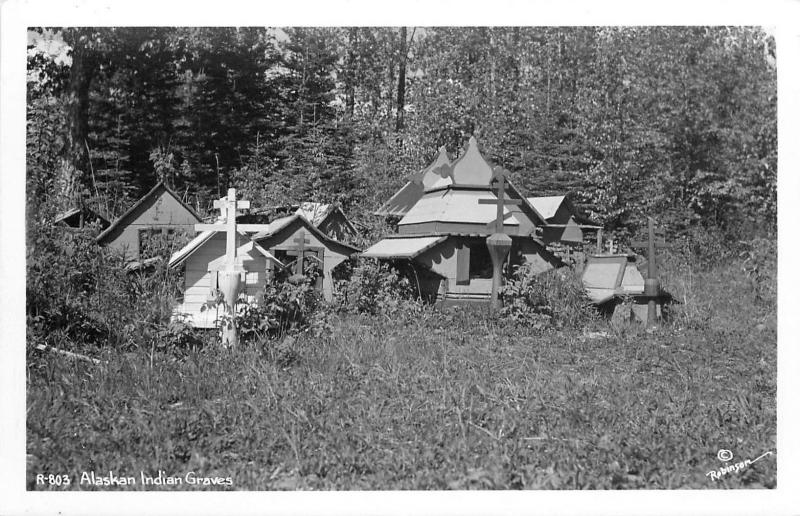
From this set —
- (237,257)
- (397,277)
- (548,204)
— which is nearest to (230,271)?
(237,257)

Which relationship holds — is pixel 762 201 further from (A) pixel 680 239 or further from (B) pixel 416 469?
(B) pixel 416 469

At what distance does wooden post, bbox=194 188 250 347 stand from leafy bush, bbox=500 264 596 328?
1883 millimetres

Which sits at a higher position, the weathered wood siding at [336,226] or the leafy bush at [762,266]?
the weathered wood siding at [336,226]

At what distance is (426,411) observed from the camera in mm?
3502

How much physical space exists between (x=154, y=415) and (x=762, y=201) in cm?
362

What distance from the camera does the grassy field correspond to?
3166mm

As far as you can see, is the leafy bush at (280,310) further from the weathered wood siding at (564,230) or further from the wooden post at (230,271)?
the weathered wood siding at (564,230)

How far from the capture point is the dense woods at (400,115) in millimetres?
3799

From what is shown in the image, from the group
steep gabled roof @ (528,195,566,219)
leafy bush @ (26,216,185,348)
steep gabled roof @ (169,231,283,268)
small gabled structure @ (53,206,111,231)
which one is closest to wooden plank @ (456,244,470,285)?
steep gabled roof @ (528,195,566,219)

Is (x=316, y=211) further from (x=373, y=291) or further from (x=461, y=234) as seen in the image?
(x=461, y=234)

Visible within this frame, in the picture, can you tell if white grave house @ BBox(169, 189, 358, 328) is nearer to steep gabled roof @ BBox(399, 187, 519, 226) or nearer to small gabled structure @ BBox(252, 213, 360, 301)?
small gabled structure @ BBox(252, 213, 360, 301)

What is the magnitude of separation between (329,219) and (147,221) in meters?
1.28

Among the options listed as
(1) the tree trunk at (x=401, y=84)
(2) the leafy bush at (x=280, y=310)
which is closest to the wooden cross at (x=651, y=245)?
(1) the tree trunk at (x=401, y=84)

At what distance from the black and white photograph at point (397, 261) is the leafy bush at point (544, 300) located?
0.02 m
